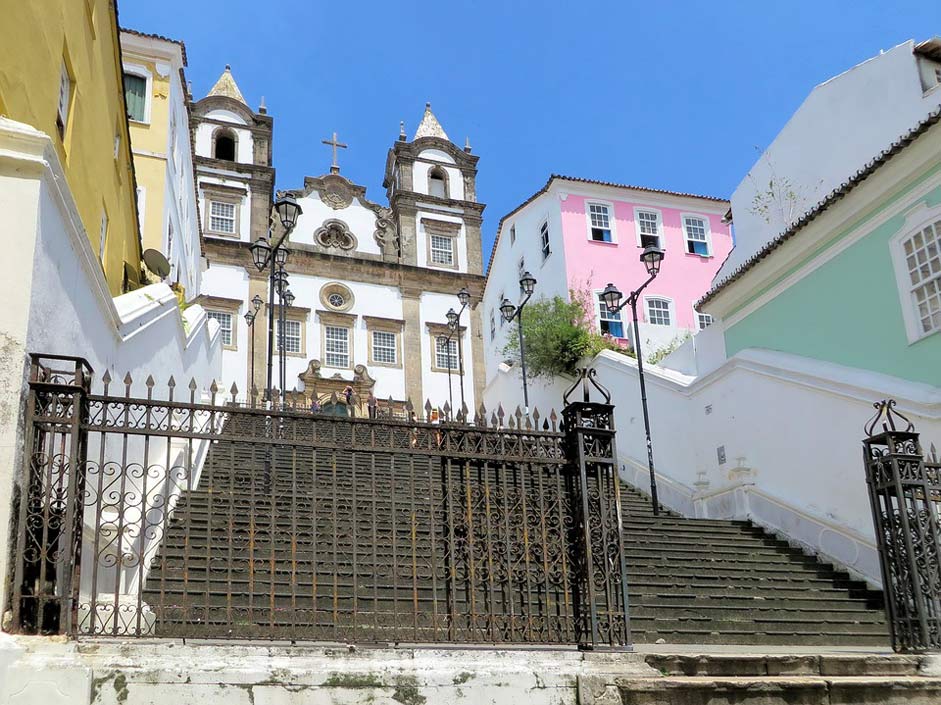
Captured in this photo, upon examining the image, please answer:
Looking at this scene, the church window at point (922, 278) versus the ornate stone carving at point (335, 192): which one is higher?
the ornate stone carving at point (335, 192)

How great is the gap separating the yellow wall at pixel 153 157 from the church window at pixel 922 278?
52.1 ft

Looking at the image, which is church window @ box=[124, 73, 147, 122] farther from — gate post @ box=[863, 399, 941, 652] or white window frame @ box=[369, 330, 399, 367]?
gate post @ box=[863, 399, 941, 652]

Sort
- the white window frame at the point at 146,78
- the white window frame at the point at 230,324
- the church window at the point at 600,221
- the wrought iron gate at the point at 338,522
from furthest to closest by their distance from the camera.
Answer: the white window frame at the point at 230,324 → the church window at the point at 600,221 → the white window frame at the point at 146,78 → the wrought iron gate at the point at 338,522

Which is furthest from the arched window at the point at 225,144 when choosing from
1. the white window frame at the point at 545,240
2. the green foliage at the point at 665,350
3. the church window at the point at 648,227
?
the green foliage at the point at 665,350

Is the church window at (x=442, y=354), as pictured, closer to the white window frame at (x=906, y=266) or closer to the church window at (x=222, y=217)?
the church window at (x=222, y=217)

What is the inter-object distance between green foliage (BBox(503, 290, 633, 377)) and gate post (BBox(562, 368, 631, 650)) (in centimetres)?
1582

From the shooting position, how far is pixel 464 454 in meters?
7.08

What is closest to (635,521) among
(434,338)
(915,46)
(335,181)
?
(915,46)

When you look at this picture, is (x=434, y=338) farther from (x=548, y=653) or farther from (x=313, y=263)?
(x=548, y=653)

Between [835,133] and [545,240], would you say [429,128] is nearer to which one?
[545,240]

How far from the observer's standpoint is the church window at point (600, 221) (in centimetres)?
2942

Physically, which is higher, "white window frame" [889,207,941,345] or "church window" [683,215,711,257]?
A: "church window" [683,215,711,257]

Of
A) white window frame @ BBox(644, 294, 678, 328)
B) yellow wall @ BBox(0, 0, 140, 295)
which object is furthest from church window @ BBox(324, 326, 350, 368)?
yellow wall @ BBox(0, 0, 140, 295)

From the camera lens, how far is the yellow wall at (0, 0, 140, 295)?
332 inches
